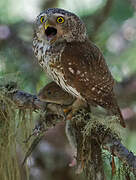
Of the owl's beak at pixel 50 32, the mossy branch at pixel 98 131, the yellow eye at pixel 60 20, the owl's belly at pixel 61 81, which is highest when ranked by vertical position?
the yellow eye at pixel 60 20

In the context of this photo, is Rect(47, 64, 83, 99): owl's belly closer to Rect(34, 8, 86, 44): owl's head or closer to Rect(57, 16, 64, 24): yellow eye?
Rect(34, 8, 86, 44): owl's head

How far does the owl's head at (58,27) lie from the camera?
216cm

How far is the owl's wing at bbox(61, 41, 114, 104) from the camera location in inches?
81.6

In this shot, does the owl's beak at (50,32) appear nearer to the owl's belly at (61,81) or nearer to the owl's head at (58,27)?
the owl's head at (58,27)

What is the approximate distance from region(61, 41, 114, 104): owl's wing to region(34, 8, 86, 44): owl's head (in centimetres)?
7

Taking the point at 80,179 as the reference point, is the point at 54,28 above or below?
above

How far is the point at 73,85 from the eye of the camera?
6.83 feet

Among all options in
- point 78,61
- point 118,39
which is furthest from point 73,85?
point 118,39

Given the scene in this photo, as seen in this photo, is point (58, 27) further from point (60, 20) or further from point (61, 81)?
point (61, 81)

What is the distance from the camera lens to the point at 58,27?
2.18m

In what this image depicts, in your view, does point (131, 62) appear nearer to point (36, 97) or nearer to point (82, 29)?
point (82, 29)

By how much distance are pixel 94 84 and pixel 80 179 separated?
57 centimetres

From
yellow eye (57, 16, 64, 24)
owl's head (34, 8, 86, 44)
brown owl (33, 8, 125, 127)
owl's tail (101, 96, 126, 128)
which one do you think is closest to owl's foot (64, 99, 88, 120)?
brown owl (33, 8, 125, 127)

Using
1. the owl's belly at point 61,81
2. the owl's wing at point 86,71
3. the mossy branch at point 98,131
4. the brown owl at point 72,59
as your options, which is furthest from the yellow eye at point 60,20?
the mossy branch at point 98,131
